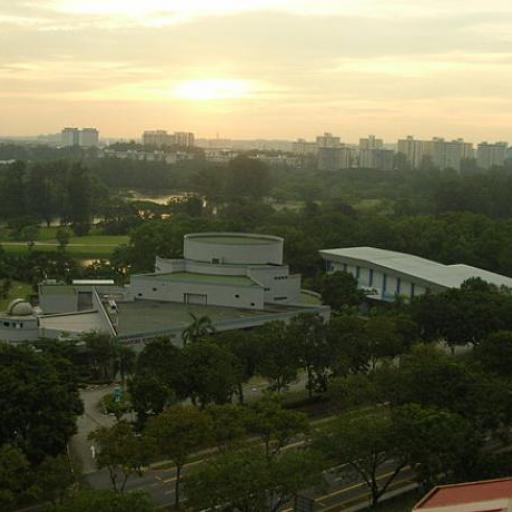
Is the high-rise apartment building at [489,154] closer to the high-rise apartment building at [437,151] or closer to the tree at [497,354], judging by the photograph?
the high-rise apartment building at [437,151]

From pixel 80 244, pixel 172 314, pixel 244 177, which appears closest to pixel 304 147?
pixel 244 177

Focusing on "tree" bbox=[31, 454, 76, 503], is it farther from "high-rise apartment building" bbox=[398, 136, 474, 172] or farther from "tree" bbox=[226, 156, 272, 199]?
"high-rise apartment building" bbox=[398, 136, 474, 172]

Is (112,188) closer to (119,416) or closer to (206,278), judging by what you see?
(206,278)

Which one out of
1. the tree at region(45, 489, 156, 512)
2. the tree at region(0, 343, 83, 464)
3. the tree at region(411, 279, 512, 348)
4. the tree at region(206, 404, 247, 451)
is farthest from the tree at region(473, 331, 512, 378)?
the tree at region(45, 489, 156, 512)

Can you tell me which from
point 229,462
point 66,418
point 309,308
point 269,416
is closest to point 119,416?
point 66,418

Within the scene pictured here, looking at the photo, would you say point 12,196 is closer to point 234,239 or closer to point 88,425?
point 234,239

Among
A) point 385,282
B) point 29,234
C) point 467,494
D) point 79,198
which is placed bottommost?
point 29,234
